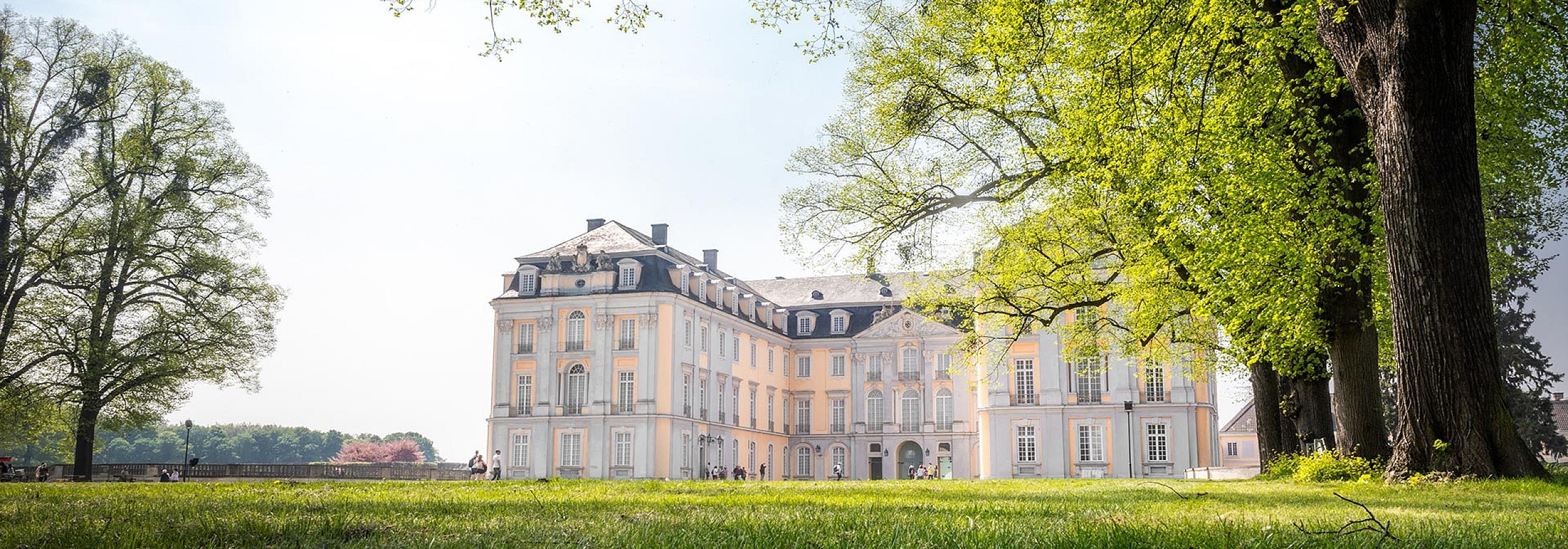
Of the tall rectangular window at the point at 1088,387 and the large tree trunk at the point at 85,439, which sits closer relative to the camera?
the large tree trunk at the point at 85,439

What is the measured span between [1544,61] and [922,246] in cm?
1159

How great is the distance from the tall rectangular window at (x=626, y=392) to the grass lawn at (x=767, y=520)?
44.3m

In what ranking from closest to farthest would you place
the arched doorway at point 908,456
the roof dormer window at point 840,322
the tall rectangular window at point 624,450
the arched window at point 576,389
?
the tall rectangular window at point 624,450 → the arched window at point 576,389 → the arched doorway at point 908,456 → the roof dormer window at point 840,322

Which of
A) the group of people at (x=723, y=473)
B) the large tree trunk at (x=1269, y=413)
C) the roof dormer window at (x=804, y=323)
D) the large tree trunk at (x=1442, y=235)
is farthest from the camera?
the roof dormer window at (x=804, y=323)

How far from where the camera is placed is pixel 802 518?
5723 mm

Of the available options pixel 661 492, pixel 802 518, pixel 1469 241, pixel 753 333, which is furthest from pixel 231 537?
pixel 753 333

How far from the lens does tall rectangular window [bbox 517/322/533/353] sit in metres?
56.0

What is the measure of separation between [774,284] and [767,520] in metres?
66.8

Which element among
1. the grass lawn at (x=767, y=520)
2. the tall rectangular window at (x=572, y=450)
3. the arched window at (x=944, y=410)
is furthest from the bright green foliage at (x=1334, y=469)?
the arched window at (x=944, y=410)

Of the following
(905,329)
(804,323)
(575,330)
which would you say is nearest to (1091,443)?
(905,329)

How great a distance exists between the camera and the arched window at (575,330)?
2174 inches

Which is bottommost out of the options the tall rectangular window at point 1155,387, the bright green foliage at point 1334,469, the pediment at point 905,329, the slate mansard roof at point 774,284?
the bright green foliage at point 1334,469

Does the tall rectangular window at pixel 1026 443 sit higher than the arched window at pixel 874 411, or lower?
lower

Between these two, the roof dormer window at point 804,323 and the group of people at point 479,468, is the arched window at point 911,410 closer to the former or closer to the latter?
the roof dormer window at point 804,323
